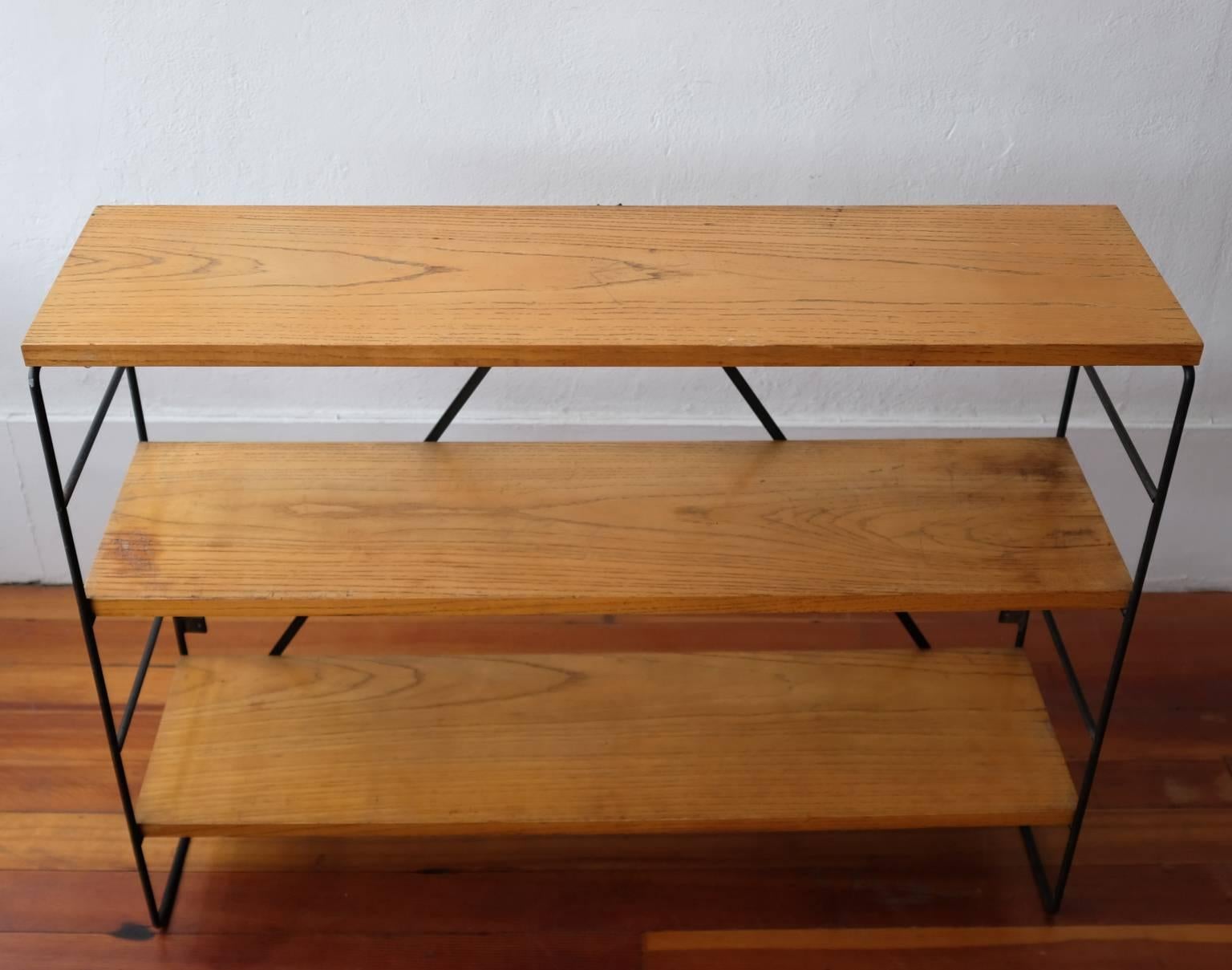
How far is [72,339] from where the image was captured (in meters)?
1.46

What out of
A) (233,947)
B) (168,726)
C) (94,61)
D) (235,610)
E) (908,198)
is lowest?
(233,947)

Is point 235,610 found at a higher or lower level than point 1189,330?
lower

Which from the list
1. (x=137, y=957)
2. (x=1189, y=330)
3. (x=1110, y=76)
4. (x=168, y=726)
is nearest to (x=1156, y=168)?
(x=1110, y=76)

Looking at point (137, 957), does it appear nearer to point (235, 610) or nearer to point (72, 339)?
point (235, 610)

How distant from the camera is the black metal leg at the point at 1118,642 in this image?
1.62 meters

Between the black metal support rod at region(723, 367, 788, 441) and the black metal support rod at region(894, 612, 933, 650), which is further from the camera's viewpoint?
the black metal support rod at region(894, 612, 933, 650)

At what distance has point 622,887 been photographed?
7.06 ft

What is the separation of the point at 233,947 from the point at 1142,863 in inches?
56.8

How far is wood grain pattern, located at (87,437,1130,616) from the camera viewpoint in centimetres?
170

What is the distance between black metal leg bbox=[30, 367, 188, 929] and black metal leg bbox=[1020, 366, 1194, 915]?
1281mm

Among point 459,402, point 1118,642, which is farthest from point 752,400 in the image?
point 1118,642

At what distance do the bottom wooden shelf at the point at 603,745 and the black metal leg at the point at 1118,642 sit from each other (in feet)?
0.24

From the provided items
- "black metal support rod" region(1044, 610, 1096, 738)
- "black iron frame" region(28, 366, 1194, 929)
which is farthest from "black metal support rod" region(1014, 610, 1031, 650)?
"black metal support rod" region(1044, 610, 1096, 738)

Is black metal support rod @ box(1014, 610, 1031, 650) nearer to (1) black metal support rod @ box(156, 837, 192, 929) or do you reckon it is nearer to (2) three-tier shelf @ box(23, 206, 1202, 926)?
(2) three-tier shelf @ box(23, 206, 1202, 926)
